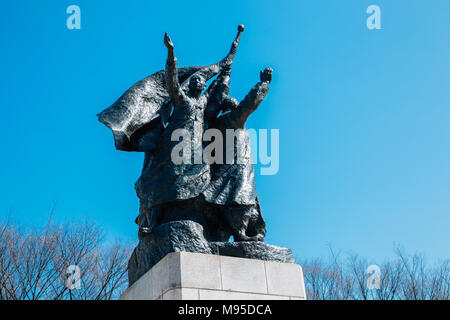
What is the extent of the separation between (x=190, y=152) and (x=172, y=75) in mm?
1128

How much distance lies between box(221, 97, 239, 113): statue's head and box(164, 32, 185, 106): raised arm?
73 centimetres

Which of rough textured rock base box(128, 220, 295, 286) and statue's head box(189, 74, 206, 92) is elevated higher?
statue's head box(189, 74, 206, 92)

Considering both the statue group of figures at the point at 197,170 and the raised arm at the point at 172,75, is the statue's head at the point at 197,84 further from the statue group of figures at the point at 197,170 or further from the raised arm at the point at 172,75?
the raised arm at the point at 172,75

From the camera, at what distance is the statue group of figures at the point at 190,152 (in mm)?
7094

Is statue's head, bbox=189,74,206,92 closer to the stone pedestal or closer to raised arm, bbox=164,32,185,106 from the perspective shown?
raised arm, bbox=164,32,185,106

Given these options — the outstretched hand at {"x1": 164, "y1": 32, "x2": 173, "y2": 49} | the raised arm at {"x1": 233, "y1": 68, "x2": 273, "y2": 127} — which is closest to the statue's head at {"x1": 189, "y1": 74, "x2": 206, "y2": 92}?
the raised arm at {"x1": 233, "y1": 68, "x2": 273, "y2": 127}

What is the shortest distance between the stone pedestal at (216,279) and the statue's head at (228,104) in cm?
264

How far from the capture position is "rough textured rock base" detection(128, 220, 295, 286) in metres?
6.51

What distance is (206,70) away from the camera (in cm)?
883

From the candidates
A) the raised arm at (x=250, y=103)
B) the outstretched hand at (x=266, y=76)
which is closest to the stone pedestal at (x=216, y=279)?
the raised arm at (x=250, y=103)

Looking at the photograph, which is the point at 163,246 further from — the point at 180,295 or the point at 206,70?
the point at 206,70

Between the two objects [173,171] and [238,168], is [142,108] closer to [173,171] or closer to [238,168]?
[173,171]
